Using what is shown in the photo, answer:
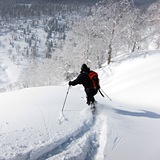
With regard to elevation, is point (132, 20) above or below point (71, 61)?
above

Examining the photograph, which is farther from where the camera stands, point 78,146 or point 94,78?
point 94,78

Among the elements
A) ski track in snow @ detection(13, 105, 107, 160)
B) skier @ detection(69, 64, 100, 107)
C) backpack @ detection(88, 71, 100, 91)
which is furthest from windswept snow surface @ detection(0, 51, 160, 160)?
backpack @ detection(88, 71, 100, 91)

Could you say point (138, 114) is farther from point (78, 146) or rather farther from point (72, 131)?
point (78, 146)

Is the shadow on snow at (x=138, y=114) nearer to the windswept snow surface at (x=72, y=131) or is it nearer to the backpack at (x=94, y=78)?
the windswept snow surface at (x=72, y=131)

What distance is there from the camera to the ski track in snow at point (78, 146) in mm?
5523

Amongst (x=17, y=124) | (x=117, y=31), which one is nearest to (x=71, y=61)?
(x=117, y=31)

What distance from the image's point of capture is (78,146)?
237 inches

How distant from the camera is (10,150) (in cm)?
541

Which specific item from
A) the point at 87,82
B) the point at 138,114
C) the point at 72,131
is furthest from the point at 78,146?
the point at 138,114

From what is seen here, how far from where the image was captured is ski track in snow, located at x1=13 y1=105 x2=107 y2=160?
552 cm

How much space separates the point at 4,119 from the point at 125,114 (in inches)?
178

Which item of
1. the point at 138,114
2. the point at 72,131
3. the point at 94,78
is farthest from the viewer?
the point at 138,114

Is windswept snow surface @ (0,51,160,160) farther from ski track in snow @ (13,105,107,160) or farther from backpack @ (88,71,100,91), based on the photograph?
backpack @ (88,71,100,91)

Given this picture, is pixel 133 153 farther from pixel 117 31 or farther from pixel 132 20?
pixel 132 20
